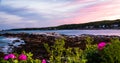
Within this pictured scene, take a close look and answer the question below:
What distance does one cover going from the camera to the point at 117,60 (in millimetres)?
10984

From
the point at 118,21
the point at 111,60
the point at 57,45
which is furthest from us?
the point at 118,21

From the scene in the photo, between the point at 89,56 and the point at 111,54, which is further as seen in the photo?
the point at 89,56

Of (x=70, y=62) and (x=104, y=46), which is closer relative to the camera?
(x=70, y=62)

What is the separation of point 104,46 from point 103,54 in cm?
43

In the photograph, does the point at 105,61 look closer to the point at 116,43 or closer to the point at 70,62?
the point at 116,43

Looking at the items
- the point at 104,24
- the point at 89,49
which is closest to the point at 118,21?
the point at 104,24

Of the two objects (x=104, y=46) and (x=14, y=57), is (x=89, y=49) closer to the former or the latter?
(x=104, y=46)

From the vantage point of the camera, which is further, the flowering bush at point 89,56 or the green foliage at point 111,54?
the green foliage at point 111,54

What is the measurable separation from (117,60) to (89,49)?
1428 mm

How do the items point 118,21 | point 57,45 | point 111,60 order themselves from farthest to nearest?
point 118,21 → point 57,45 → point 111,60

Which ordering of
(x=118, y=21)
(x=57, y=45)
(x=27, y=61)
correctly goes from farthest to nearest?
(x=118, y=21) < (x=57, y=45) < (x=27, y=61)

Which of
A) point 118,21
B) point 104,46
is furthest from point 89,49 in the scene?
point 118,21

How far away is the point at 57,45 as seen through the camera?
38.4 feet

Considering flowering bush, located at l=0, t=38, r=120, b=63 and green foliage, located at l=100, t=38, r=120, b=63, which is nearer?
flowering bush, located at l=0, t=38, r=120, b=63
